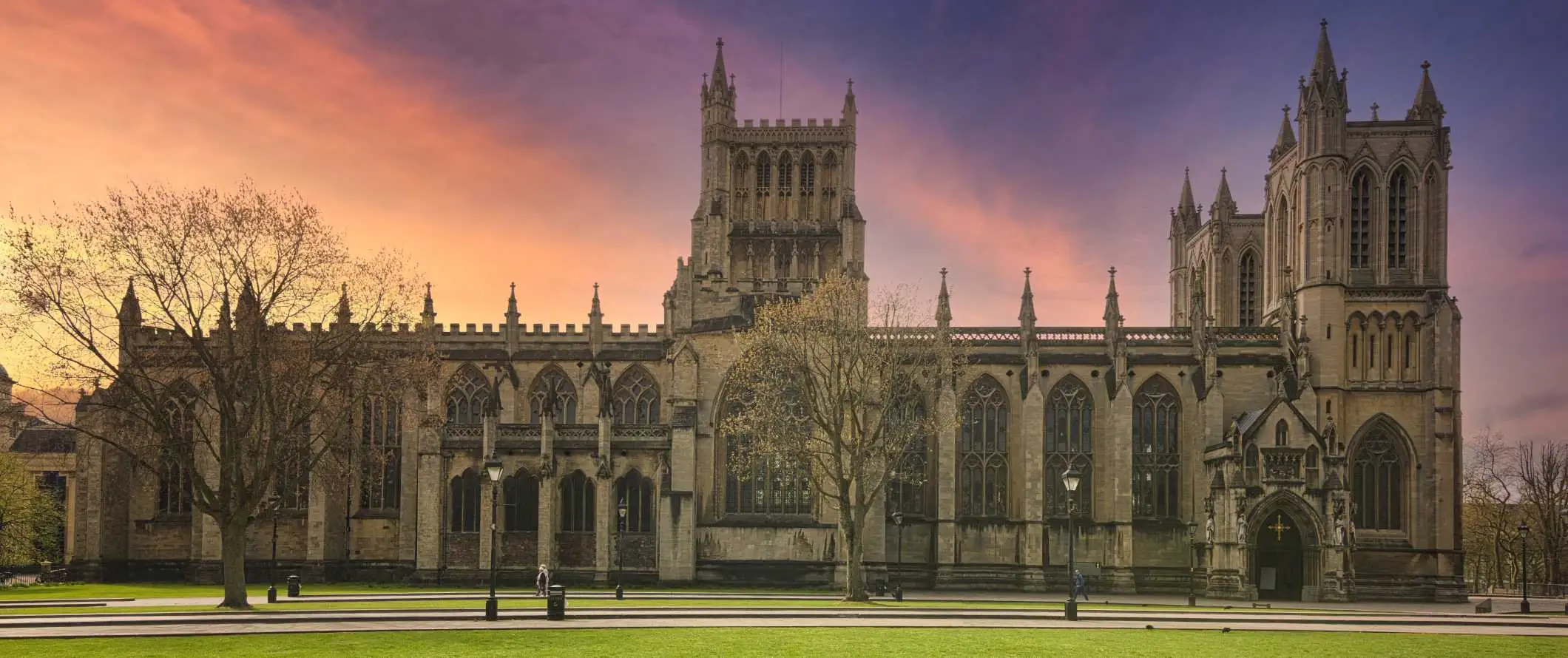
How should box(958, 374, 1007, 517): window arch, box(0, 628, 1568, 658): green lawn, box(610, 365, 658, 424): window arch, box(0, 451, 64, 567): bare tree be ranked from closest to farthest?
1. box(0, 628, 1568, 658): green lawn
2. box(958, 374, 1007, 517): window arch
3. box(610, 365, 658, 424): window arch
4. box(0, 451, 64, 567): bare tree

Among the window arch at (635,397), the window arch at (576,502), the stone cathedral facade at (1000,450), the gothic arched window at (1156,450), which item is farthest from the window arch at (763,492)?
the gothic arched window at (1156,450)

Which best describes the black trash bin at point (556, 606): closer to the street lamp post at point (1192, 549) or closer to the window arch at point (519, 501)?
the window arch at point (519, 501)

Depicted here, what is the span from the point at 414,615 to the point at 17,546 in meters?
40.7

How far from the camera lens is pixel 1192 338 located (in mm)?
62281

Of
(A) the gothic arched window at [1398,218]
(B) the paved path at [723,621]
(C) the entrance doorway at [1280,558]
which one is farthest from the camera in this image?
(A) the gothic arched window at [1398,218]

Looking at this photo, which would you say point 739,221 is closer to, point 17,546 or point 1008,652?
point 17,546

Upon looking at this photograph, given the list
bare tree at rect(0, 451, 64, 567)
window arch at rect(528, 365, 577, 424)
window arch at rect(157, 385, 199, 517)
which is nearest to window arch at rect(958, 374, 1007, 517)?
window arch at rect(528, 365, 577, 424)

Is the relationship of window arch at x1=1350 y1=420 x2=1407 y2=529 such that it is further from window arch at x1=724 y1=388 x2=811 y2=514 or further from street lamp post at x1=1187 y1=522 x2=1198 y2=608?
window arch at x1=724 y1=388 x2=811 y2=514

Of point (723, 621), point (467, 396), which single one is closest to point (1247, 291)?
point (467, 396)

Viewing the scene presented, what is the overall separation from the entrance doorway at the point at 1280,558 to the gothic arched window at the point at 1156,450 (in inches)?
233

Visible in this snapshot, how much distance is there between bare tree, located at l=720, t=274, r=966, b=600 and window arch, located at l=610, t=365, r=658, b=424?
6.15m

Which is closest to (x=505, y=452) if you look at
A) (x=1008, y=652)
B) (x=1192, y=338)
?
(x=1192, y=338)

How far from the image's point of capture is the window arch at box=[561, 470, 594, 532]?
60125mm

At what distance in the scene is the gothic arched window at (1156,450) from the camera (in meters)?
61.9
